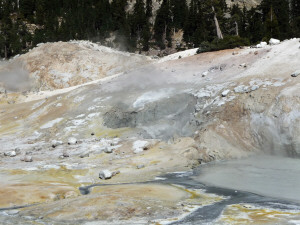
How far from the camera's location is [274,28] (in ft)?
170

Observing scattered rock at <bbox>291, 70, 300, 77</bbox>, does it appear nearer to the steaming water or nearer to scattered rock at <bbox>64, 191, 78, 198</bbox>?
the steaming water

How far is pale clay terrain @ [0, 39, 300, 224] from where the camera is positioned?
13031mm

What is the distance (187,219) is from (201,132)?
1191 cm

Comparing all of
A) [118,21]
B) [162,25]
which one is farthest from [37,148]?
[118,21]

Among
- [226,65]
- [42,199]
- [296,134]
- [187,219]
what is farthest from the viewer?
[226,65]

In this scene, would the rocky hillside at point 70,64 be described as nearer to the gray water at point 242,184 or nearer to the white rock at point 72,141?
the white rock at point 72,141

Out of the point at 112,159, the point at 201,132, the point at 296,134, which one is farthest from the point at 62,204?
the point at 296,134

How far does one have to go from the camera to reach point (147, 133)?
82.3 feet

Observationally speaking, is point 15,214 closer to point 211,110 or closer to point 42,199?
point 42,199

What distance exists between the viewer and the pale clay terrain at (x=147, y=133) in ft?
42.8

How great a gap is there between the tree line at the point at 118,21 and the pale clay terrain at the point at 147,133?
124ft

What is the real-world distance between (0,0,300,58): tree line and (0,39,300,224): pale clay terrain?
Answer: 124ft

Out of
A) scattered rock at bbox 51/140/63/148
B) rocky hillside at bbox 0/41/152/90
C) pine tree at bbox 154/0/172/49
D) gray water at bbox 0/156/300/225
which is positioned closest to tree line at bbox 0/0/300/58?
pine tree at bbox 154/0/172/49

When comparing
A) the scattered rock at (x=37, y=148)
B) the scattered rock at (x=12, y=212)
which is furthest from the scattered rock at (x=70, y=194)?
the scattered rock at (x=37, y=148)
